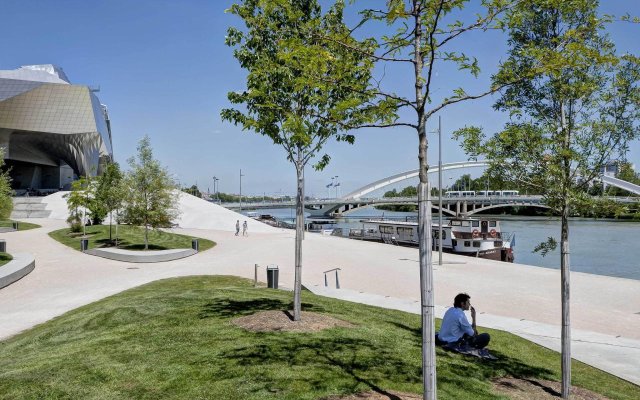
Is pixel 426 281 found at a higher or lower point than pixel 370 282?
higher

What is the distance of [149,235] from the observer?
41.5 m

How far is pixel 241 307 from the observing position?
13141 millimetres

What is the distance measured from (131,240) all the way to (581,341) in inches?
1323

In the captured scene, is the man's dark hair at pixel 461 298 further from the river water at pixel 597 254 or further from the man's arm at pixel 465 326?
the river water at pixel 597 254

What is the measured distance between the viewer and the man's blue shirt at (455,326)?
31.9 feet

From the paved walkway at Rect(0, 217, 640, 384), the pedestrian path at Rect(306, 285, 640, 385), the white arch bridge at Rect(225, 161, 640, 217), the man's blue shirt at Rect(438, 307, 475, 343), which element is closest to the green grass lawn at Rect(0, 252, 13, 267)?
the paved walkway at Rect(0, 217, 640, 384)

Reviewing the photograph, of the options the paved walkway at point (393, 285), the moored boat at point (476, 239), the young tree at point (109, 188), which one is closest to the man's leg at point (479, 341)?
the paved walkway at point (393, 285)

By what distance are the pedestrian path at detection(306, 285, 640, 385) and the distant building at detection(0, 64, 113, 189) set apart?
77.0m

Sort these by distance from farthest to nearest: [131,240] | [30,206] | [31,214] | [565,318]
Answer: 1. [30,206]
2. [31,214]
3. [131,240]
4. [565,318]

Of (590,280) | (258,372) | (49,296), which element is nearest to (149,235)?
(49,296)

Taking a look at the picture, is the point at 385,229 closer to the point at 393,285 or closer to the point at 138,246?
the point at 138,246

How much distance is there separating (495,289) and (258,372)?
709 inches

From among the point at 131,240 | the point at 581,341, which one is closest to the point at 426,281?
the point at 581,341

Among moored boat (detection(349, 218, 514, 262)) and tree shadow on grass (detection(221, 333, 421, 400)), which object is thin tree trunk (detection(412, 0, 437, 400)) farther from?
moored boat (detection(349, 218, 514, 262))
